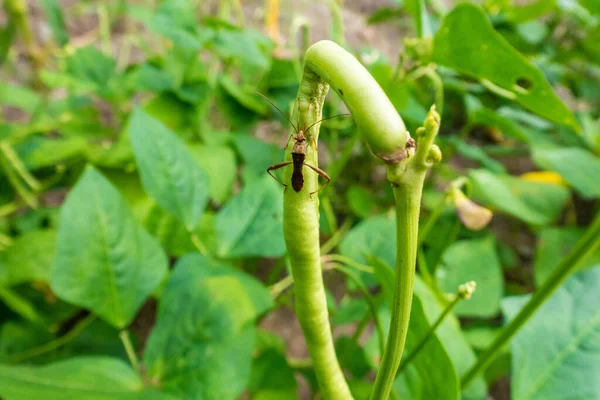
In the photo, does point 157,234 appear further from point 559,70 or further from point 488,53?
point 559,70

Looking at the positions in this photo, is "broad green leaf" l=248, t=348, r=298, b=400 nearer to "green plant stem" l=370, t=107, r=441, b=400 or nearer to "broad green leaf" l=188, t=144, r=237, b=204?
"broad green leaf" l=188, t=144, r=237, b=204

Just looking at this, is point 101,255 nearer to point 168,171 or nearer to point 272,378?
point 168,171

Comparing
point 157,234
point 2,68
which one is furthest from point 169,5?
point 2,68

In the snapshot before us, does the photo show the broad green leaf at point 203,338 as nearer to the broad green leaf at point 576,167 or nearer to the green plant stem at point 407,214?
the green plant stem at point 407,214

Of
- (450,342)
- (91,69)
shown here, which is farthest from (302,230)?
(91,69)

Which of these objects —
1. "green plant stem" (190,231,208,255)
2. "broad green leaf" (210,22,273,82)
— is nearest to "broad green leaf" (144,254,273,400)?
"green plant stem" (190,231,208,255)

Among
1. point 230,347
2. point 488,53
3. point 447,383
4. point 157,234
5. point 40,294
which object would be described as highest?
point 488,53

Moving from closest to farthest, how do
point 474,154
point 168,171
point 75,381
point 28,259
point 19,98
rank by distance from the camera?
point 75,381
point 168,171
point 28,259
point 474,154
point 19,98
